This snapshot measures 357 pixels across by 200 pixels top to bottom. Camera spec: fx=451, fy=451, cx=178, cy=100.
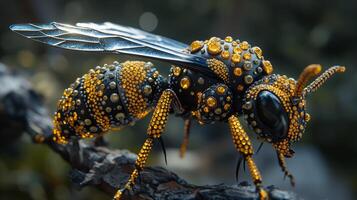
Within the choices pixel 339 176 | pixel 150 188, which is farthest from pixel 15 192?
Answer: pixel 339 176

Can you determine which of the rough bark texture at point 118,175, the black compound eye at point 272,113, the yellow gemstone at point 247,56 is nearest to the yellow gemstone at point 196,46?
the yellow gemstone at point 247,56

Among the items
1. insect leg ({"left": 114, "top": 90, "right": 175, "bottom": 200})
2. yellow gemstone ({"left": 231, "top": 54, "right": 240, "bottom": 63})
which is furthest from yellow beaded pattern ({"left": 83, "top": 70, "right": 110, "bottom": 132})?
yellow gemstone ({"left": 231, "top": 54, "right": 240, "bottom": 63})

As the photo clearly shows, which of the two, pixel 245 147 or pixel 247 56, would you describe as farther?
pixel 247 56

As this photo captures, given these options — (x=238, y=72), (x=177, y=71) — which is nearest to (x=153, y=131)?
(x=177, y=71)

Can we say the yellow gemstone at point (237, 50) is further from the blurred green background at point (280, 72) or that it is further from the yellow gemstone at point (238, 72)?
the blurred green background at point (280, 72)

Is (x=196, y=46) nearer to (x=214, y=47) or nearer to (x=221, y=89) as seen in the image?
(x=214, y=47)

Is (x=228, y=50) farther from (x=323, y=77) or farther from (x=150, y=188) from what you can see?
(x=150, y=188)

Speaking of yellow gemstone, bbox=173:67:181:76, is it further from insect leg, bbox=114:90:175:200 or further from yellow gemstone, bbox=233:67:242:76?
yellow gemstone, bbox=233:67:242:76
